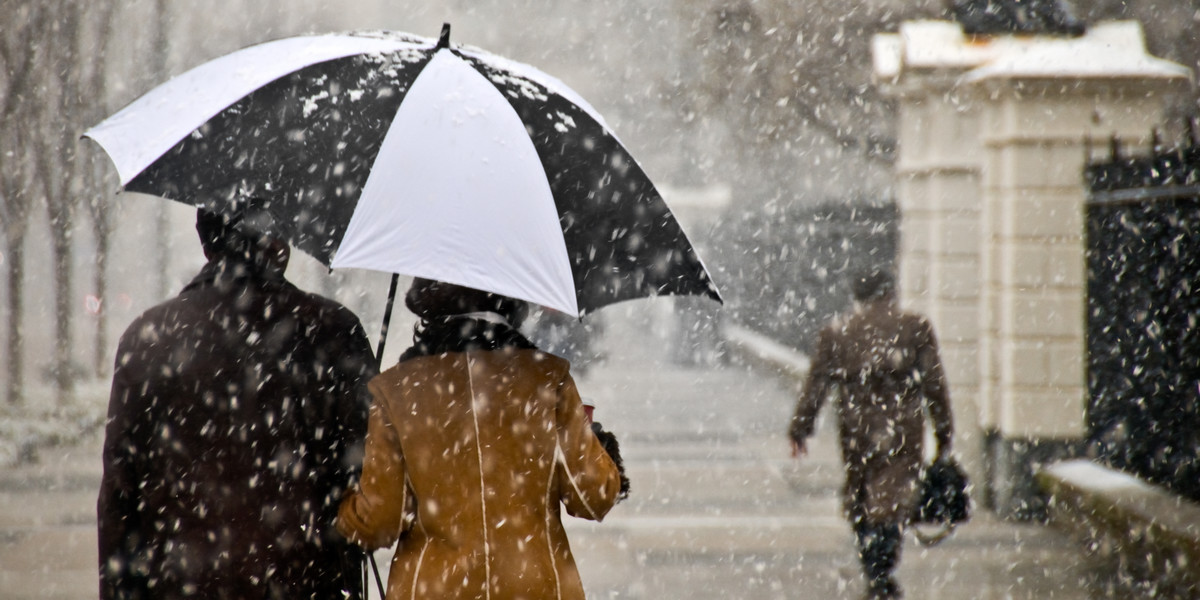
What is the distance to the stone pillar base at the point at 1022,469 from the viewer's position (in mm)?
8258

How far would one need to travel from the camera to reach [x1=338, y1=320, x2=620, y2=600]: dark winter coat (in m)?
2.75

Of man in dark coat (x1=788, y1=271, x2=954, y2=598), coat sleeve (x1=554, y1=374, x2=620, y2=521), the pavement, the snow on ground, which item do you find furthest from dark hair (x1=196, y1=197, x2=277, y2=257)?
the snow on ground

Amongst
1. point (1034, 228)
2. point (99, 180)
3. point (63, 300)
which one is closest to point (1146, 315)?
point (1034, 228)

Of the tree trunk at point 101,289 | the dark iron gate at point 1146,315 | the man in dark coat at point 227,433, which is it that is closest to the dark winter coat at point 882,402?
the dark iron gate at point 1146,315

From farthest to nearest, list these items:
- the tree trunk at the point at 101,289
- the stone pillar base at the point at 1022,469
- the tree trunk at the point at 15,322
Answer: the tree trunk at the point at 101,289 → the tree trunk at the point at 15,322 → the stone pillar base at the point at 1022,469

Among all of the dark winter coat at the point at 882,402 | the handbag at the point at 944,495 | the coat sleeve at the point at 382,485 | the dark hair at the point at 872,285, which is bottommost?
the handbag at the point at 944,495

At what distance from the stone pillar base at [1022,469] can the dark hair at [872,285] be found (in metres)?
2.33

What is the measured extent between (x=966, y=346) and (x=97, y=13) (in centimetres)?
→ 1044

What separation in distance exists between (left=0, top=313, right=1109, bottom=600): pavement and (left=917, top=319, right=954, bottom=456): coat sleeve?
2.87ft

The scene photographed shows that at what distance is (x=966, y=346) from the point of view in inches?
372

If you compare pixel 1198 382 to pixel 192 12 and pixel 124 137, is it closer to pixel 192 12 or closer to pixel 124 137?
pixel 124 137

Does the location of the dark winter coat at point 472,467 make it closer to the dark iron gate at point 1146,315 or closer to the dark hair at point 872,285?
the dark hair at point 872,285

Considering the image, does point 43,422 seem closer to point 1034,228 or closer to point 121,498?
point 1034,228

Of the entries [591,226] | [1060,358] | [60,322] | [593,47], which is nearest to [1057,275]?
[1060,358]
